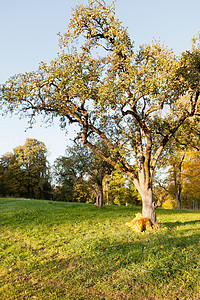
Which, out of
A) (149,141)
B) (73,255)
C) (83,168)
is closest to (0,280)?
(73,255)

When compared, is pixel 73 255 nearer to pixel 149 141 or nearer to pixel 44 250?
pixel 44 250

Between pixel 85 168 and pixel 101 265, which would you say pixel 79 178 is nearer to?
pixel 85 168

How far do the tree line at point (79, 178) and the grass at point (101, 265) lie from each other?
1379 centimetres

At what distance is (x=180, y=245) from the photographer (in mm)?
8898

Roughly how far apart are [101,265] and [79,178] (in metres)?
20.0

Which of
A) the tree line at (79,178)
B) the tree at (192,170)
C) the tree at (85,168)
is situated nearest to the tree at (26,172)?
the tree line at (79,178)

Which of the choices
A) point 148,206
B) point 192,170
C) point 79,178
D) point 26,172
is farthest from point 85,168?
point 26,172

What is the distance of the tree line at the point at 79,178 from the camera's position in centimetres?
2598

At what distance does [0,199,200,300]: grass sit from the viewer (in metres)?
5.45

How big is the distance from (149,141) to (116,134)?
237 cm

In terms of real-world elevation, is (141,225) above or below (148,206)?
below

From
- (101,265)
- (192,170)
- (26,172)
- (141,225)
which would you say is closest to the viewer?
(101,265)

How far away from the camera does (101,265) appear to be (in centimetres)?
712

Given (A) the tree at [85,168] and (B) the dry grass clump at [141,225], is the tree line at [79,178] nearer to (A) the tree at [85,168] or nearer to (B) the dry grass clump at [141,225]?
(A) the tree at [85,168]
